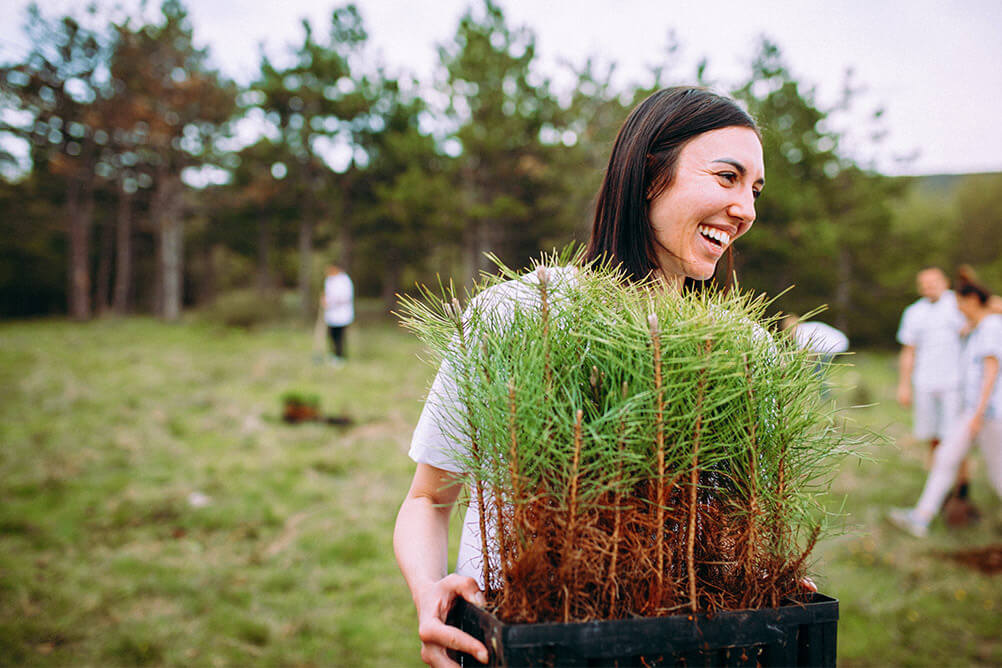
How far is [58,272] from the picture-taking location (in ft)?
101

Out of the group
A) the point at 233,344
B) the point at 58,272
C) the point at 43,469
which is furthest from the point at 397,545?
the point at 58,272

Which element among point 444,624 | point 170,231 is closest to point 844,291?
point 170,231

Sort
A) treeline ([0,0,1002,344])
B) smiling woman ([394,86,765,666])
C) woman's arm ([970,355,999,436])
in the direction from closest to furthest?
smiling woman ([394,86,765,666]) → woman's arm ([970,355,999,436]) → treeline ([0,0,1002,344])

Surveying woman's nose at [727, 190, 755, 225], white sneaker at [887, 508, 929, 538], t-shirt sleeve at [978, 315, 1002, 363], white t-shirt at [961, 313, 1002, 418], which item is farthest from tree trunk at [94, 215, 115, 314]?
woman's nose at [727, 190, 755, 225]

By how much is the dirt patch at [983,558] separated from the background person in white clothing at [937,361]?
787mm

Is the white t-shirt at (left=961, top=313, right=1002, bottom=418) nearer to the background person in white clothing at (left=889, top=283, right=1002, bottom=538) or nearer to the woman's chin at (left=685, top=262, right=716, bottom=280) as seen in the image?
the background person in white clothing at (left=889, top=283, right=1002, bottom=538)

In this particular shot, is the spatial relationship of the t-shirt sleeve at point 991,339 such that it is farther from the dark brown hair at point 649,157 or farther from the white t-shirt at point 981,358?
the dark brown hair at point 649,157

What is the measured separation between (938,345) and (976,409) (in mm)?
983

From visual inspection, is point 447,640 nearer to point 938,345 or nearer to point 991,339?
point 991,339

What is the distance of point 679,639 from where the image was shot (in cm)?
78

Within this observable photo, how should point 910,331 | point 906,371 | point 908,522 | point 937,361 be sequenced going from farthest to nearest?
point 906,371 < point 910,331 < point 937,361 < point 908,522

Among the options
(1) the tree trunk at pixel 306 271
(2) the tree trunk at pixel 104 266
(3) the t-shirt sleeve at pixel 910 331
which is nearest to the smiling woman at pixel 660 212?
(3) the t-shirt sleeve at pixel 910 331

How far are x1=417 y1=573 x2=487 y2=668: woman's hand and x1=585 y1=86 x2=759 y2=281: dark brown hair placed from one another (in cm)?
76

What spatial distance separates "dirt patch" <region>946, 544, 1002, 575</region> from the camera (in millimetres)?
4641
